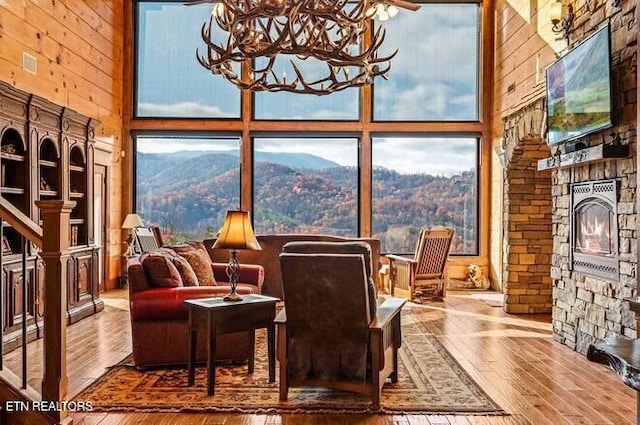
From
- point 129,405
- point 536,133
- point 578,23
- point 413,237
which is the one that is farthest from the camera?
point 413,237

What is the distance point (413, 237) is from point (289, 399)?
6.43 m

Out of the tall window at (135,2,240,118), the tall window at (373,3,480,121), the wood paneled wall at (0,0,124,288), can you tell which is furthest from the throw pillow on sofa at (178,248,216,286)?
the tall window at (373,3,480,121)

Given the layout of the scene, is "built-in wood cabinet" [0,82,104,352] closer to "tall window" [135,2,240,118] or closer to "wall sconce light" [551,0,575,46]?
"tall window" [135,2,240,118]

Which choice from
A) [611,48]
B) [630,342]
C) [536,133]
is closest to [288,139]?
A: [536,133]

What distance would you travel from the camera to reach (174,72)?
33.1 ft

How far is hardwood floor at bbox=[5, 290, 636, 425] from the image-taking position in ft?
11.7

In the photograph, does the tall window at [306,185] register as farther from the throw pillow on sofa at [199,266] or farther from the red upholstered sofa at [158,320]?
the red upholstered sofa at [158,320]

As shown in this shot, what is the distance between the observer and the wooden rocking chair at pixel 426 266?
8117 millimetres

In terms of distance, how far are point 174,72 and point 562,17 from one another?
6421 millimetres

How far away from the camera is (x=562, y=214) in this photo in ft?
19.4

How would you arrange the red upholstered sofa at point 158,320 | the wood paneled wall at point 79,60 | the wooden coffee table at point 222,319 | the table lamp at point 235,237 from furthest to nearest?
the wood paneled wall at point 79,60 < the red upholstered sofa at point 158,320 < the table lamp at point 235,237 < the wooden coffee table at point 222,319

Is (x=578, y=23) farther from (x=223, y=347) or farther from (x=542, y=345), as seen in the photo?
(x=223, y=347)

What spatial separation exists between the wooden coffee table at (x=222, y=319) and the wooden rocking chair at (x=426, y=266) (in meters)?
4.12

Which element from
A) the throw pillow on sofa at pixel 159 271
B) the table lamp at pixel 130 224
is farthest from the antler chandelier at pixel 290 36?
the table lamp at pixel 130 224
